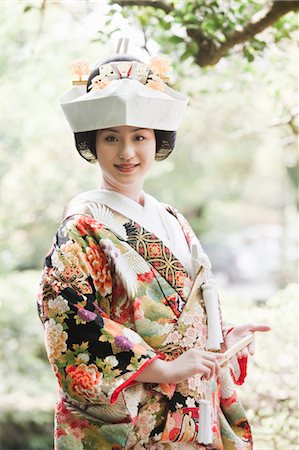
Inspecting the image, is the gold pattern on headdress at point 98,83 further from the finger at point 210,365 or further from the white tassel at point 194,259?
the finger at point 210,365

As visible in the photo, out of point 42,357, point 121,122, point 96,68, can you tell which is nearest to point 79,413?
point 121,122

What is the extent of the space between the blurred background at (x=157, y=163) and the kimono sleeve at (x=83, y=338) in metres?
0.58

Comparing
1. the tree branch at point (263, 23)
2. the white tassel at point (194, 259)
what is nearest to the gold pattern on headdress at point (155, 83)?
the white tassel at point (194, 259)

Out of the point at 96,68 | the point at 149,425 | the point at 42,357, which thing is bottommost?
the point at 42,357

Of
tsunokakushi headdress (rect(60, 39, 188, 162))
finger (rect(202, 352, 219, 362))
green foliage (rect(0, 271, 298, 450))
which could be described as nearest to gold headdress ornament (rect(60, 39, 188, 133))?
tsunokakushi headdress (rect(60, 39, 188, 162))

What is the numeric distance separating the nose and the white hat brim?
5cm

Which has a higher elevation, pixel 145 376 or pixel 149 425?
pixel 145 376

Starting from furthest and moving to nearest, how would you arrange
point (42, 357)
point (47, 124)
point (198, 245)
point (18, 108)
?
point (42, 357) < point (47, 124) < point (18, 108) < point (198, 245)

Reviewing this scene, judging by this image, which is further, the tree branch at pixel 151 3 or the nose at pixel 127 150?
the tree branch at pixel 151 3

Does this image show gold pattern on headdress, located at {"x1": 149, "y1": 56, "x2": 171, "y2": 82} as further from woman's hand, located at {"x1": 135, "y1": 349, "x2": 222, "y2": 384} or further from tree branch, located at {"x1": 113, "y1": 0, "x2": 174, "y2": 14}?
tree branch, located at {"x1": 113, "y1": 0, "x2": 174, "y2": 14}

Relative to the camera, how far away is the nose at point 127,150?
1.66 meters

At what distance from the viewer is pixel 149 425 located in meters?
1.60

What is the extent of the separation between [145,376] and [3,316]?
11.8ft

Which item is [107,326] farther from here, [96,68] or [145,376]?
[96,68]
